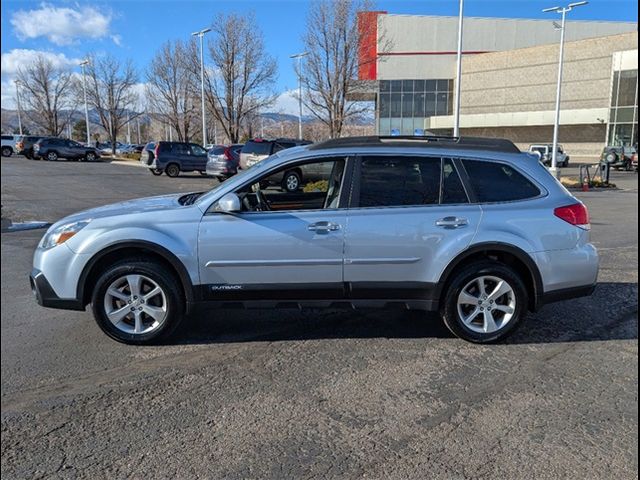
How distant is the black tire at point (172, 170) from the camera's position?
24516 millimetres

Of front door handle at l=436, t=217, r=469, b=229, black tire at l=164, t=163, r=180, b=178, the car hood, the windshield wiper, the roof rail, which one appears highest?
the roof rail

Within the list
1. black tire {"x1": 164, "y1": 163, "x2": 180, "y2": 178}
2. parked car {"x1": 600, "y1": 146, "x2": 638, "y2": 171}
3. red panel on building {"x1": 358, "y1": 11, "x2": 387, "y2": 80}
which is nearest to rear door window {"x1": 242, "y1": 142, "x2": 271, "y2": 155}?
black tire {"x1": 164, "y1": 163, "x2": 180, "y2": 178}

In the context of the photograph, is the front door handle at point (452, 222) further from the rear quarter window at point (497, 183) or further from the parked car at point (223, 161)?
the parked car at point (223, 161)

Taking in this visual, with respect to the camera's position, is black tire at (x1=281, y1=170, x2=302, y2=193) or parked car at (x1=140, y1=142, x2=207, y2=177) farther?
parked car at (x1=140, y1=142, x2=207, y2=177)

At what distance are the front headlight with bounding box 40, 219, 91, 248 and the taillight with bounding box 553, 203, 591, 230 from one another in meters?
4.02

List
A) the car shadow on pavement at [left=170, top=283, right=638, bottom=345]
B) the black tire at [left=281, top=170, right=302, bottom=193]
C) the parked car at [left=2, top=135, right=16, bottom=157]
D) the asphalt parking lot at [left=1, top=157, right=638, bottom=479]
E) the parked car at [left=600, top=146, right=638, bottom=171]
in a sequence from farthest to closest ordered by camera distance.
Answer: the parked car at [left=2, top=135, right=16, bottom=157] → the parked car at [left=600, top=146, right=638, bottom=171] → the black tire at [left=281, top=170, right=302, bottom=193] → the car shadow on pavement at [left=170, top=283, right=638, bottom=345] → the asphalt parking lot at [left=1, top=157, right=638, bottom=479]

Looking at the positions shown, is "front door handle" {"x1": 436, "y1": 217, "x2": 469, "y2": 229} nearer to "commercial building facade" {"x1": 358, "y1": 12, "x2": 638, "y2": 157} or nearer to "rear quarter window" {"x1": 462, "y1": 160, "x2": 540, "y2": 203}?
"rear quarter window" {"x1": 462, "y1": 160, "x2": 540, "y2": 203}

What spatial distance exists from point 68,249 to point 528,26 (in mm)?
68670

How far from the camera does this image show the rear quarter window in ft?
14.4

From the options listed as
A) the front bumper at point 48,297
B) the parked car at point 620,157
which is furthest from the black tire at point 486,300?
the parked car at point 620,157

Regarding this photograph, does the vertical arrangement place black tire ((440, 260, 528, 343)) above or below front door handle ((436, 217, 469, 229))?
below

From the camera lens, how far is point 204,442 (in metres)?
2.92

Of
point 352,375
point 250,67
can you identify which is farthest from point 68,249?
point 250,67

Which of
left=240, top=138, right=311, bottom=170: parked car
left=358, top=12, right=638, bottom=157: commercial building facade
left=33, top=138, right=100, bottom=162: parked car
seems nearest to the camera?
left=240, top=138, right=311, bottom=170: parked car
